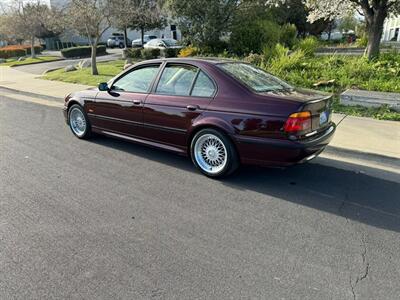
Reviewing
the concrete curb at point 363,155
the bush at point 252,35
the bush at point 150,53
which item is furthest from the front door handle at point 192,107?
the bush at point 150,53

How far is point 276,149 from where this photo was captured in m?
3.81

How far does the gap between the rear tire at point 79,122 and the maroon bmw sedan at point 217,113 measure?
0.59 meters

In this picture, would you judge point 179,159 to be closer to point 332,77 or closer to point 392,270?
point 392,270

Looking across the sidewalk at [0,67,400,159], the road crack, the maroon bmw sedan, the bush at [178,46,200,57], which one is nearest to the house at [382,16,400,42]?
the bush at [178,46,200,57]

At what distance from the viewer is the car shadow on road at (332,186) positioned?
11.4 ft

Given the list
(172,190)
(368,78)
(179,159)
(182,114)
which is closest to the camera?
(172,190)

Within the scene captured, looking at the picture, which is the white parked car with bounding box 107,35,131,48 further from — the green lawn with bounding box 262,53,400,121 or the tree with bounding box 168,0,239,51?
the green lawn with bounding box 262,53,400,121

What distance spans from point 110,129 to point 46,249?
2791mm


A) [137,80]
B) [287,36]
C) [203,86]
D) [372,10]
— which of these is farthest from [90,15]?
[203,86]

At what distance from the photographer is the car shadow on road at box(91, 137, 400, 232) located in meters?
3.48

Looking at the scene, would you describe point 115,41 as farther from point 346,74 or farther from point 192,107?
point 192,107

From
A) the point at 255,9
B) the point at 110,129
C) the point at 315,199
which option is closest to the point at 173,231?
the point at 315,199

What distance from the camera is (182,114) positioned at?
439 cm

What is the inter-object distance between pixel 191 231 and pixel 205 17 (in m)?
13.9
